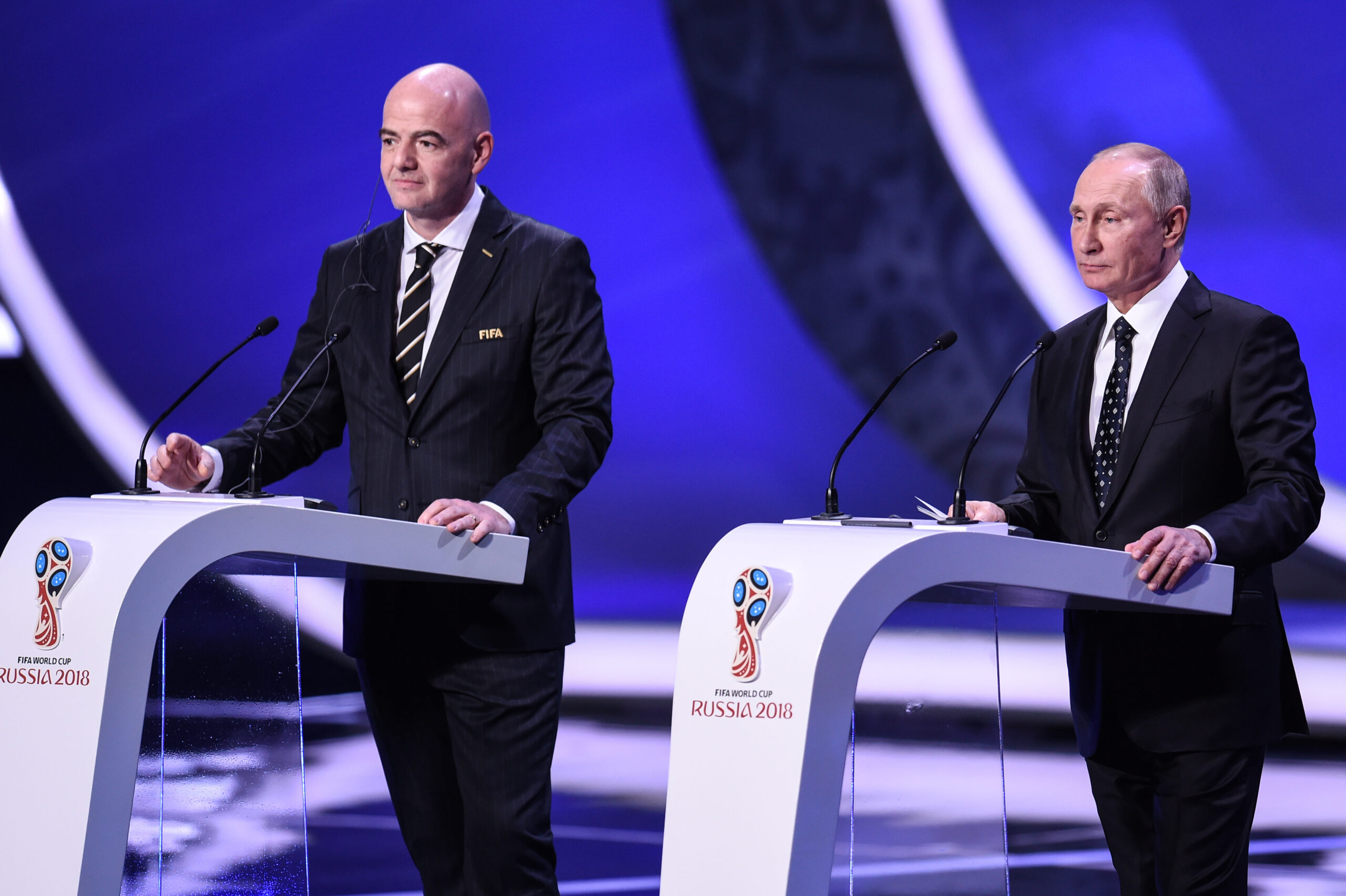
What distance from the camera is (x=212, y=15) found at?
5535 mm

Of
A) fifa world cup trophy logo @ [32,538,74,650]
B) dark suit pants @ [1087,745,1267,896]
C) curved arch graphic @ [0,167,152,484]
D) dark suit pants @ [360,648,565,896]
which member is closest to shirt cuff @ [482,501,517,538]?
dark suit pants @ [360,648,565,896]

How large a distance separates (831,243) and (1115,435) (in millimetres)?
2901

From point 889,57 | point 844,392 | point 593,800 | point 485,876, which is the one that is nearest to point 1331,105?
point 889,57

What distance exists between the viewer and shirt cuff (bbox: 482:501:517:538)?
242 cm

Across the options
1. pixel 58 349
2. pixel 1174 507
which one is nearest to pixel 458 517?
pixel 1174 507

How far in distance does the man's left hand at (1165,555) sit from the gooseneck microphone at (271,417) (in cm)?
129

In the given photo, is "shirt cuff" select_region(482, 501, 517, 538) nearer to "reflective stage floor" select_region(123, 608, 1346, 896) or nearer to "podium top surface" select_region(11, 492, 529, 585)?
"podium top surface" select_region(11, 492, 529, 585)

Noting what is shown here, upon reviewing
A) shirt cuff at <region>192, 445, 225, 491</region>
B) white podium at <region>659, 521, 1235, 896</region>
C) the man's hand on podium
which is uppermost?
shirt cuff at <region>192, 445, 225, 491</region>

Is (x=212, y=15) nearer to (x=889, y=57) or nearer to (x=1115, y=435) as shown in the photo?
(x=889, y=57)

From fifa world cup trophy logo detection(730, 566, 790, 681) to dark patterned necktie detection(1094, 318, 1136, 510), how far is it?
93 cm

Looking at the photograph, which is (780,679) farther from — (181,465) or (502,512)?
(181,465)

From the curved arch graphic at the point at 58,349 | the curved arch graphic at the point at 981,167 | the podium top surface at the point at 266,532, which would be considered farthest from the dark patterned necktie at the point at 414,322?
the curved arch graphic at the point at 58,349

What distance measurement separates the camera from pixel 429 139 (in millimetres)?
2705

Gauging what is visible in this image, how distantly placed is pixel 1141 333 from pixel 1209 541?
1.60ft
